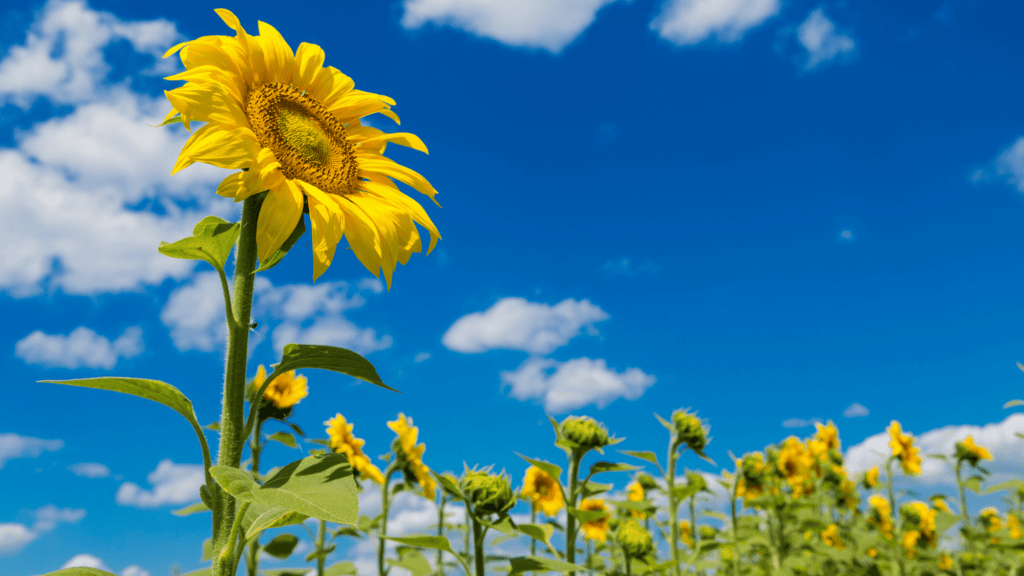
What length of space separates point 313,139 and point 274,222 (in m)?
0.34

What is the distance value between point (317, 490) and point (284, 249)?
1.71ft

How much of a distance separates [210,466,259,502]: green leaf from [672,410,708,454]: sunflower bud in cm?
324

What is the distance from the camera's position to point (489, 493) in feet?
7.88

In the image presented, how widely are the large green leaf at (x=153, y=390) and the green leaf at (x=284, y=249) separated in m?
0.28

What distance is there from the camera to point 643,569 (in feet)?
10.4

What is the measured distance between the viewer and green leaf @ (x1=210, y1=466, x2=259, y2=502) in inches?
40.7

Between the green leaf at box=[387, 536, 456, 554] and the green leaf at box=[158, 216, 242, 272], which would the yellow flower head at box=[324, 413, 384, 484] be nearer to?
the green leaf at box=[387, 536, 456, 554]

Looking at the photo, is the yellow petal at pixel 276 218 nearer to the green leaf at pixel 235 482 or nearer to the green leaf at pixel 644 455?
the green leaf at pixel 235 482

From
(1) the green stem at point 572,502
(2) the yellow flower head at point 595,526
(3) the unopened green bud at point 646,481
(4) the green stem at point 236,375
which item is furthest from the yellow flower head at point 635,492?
(4) the green stem at point 236,375

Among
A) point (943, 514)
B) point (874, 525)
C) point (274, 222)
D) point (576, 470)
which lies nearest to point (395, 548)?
point (576, 470)

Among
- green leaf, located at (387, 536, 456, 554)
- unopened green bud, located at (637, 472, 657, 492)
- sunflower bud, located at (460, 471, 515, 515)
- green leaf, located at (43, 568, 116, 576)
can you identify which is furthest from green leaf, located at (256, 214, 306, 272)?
unopened green bud, located at (637, 472, 657, 492)

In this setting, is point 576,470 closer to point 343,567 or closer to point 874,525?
point 343,567

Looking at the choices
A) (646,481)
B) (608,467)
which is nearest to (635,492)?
(646,481)

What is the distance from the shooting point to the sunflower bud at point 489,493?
7.87 feet
